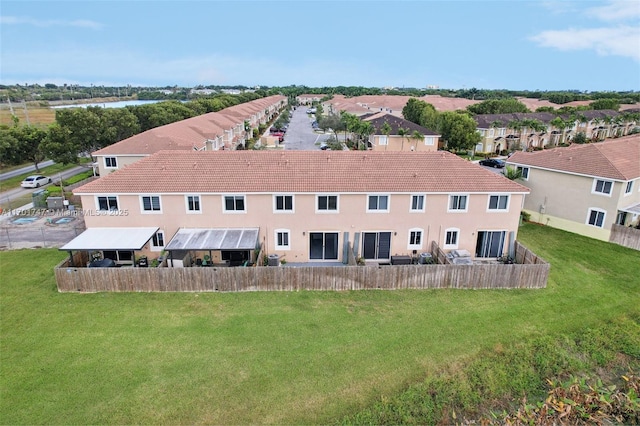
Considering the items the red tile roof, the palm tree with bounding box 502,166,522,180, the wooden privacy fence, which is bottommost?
the wooden privacy fence

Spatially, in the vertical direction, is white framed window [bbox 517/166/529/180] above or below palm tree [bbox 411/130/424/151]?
below

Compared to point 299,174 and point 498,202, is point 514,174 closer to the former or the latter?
point 498,202

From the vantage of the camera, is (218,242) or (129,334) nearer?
(129,334)

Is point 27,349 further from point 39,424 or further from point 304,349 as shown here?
point 304,349

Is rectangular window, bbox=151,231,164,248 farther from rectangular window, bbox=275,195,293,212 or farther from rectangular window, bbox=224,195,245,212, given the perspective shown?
rectangular window, bbox=275,195,293,212

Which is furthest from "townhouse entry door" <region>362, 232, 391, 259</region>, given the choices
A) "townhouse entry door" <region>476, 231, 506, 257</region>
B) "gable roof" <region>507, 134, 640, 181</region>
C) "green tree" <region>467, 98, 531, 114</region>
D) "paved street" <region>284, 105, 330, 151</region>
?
"green tree" <region>467, 98, 531, 114</region>

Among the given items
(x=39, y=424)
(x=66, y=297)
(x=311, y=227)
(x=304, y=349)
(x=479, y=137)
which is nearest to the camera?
(x=39, y=424)

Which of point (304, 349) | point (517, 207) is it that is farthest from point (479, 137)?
point (304, 349)

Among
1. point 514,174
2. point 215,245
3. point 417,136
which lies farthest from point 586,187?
point 417,136
